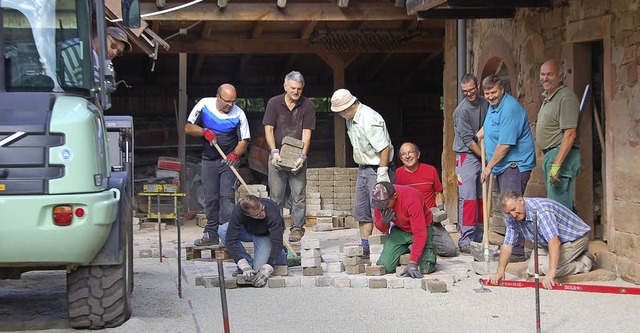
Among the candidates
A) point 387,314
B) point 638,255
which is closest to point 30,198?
point 387,314

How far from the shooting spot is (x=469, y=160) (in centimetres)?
1088

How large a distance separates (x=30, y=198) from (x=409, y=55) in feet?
50.1

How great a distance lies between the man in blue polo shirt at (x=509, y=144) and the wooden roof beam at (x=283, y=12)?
5214 mm

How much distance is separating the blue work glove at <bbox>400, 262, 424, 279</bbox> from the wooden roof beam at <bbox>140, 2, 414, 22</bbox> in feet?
21.4

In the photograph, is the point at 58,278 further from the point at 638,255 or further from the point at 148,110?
the point at 148,110

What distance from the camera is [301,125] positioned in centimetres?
1138

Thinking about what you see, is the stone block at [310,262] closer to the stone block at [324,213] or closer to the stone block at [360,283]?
the stone block at [360,283]

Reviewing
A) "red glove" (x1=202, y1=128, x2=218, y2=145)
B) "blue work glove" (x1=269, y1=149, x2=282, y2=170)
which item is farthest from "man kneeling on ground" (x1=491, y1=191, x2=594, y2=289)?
"red glove" (x1=202, y1=128, x2=218, y2=145)

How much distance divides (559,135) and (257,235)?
2.90 metres

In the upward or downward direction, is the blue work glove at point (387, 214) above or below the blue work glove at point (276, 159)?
below

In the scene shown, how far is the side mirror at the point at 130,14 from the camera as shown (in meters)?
7.01

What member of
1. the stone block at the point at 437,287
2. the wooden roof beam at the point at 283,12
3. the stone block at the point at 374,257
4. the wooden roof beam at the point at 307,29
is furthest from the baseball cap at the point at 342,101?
the wooden roof beam at the point at 307,29

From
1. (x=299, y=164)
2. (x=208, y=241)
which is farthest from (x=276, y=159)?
(x=208, y=241)

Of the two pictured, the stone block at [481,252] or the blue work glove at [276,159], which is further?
the blue work glove at [276,159]
